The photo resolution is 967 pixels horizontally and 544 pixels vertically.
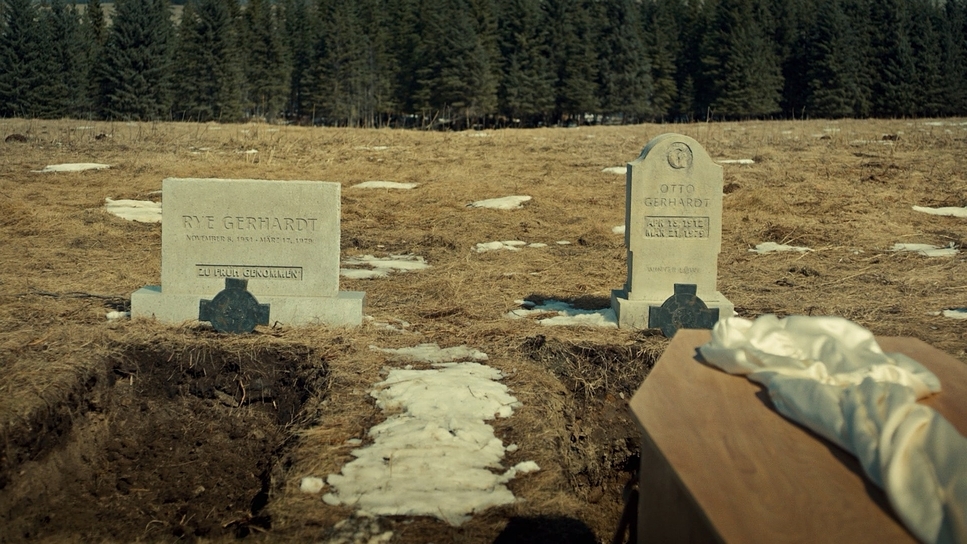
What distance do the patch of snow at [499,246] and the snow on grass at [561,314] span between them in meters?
2.66

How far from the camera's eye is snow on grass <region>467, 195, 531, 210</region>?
1367 centimetres

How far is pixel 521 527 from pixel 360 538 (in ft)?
2.24

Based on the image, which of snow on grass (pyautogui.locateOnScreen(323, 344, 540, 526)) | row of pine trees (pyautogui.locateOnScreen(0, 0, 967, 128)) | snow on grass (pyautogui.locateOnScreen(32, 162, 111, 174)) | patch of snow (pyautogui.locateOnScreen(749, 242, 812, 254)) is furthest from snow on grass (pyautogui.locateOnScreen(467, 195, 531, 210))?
row of pine trees (pyautogui.locateOnScreen(0, 0, 967, 128))

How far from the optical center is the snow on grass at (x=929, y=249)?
1075 centimetres

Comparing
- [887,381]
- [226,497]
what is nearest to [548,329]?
[226,497]

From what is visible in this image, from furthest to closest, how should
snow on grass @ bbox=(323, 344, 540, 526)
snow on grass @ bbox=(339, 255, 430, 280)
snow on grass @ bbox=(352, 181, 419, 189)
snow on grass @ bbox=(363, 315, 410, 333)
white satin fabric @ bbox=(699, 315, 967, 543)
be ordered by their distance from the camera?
snow on grass @ bbox=(352, 181, 419, 189) < snow on grass @ bbox=(339, 255, 430, 280) < snow on grass @ bbox=(363, 315, 410, 333) < snow on grass @ bbox=(323, 344, 540, 526) < white satin fabric @ bbox=(699, 315, 967, 543)

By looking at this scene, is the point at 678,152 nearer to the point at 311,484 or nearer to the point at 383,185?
the point at 311,484

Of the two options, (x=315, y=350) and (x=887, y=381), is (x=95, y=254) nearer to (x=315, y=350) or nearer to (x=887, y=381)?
(x=315, y=350)

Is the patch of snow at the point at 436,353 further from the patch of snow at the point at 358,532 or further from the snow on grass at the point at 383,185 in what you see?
the snow on grass at the point at 383,185

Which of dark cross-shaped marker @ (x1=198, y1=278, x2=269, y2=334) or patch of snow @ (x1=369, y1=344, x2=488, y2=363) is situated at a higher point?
dark cross-shaped marker @ (x1=198, y1=278, x2=269, y2=334)

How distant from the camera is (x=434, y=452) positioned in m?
4.59

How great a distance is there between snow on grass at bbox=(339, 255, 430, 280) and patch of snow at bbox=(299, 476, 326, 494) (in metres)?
5.49

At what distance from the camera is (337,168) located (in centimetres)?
1683

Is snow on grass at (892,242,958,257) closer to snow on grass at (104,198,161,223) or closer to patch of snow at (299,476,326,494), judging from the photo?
patch of snow at (299,476,326,494)
